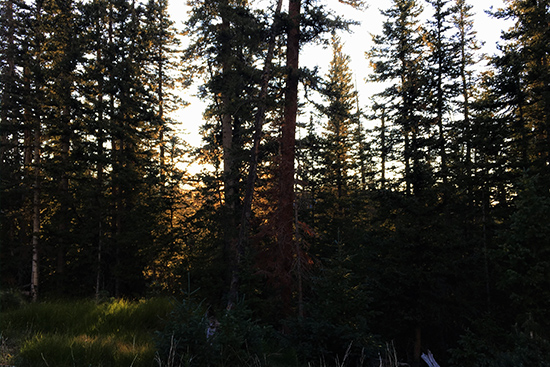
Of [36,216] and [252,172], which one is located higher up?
[252,172]

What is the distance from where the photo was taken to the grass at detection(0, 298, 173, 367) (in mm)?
3664

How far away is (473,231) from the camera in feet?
54.5

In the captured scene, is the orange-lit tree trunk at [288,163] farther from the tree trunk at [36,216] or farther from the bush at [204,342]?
the tree trunk at [36,216]

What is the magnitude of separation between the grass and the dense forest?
3387mm

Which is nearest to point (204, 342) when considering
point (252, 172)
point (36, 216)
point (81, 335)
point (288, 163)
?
point (81, 335)

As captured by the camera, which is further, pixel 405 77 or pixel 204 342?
pixel 405 77

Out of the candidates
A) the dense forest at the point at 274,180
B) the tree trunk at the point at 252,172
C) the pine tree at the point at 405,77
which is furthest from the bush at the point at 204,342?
the pine tree at the point at 405,77

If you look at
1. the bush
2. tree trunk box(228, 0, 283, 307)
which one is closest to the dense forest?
tree trunk box(228, 0, 283, 307)

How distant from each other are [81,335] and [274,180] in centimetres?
749

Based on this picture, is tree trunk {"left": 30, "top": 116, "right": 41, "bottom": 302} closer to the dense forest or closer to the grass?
the dense forest

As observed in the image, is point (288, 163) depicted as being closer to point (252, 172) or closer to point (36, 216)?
point (252, 172)

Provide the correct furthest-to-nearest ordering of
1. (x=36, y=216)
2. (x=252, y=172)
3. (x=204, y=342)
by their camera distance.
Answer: (x=36, y=216) → (x=252, y=172) → (x=204, y=342)

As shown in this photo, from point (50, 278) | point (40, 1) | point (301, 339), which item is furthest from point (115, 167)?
point (301, 339)

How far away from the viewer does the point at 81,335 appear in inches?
176
